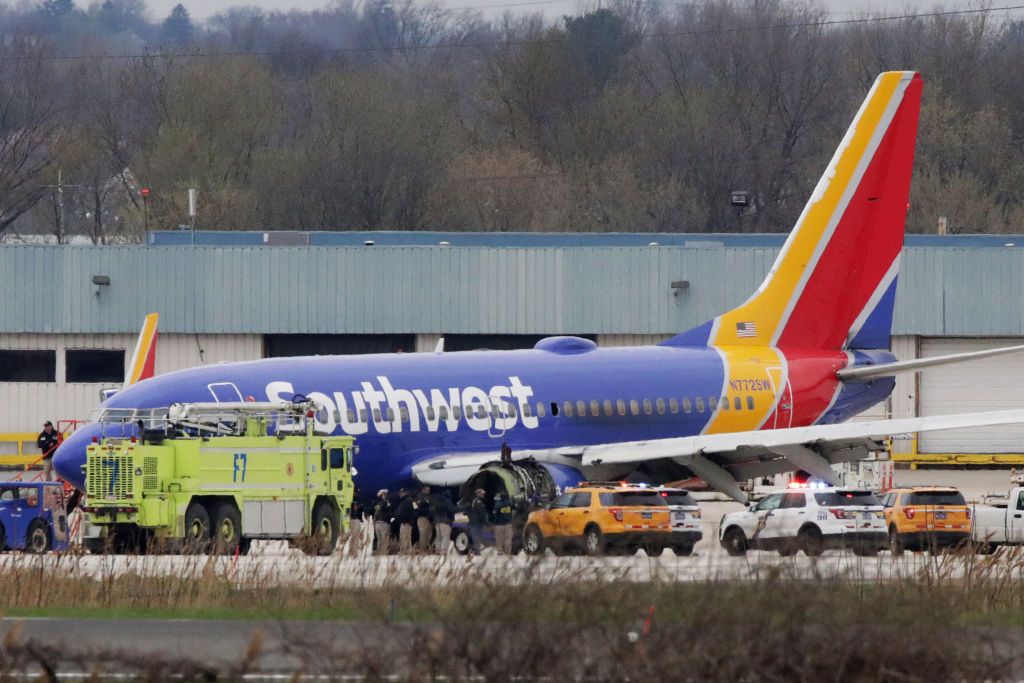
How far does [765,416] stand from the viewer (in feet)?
139

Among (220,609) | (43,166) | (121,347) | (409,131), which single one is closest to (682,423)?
(220,609)

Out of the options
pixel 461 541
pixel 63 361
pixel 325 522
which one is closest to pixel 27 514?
pixel 325 522

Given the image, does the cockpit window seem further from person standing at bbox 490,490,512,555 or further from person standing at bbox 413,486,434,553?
person standing at bbox 490,490,512,555

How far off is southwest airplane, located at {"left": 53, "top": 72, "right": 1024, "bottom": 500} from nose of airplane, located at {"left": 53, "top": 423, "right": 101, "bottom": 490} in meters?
0.04

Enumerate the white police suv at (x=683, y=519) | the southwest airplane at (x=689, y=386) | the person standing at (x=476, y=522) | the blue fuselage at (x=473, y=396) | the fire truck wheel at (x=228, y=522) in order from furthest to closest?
1. the southwest airplane at (x=689, y=386)
2. the blue fuselage at (x=473, y=396)
3. the person standing at (x=476, y=522)
4. the fire truck wheel at (x=228, y=522)
5. the white police suv at (x=683, y=519)

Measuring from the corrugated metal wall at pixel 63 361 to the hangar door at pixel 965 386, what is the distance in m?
21.8

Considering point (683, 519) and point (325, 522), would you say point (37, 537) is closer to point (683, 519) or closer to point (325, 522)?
point (325, 522)

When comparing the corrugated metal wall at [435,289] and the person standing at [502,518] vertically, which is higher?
the corrugated metal wall at [435,289]

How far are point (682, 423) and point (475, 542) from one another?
9961 mm

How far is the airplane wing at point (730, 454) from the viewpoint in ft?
118

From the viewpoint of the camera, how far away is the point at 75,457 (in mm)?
34125

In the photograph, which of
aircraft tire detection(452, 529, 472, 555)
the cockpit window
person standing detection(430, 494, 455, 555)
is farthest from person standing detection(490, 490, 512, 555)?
the cockpit window

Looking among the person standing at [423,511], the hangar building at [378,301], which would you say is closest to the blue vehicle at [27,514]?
the person standing at [423,511]

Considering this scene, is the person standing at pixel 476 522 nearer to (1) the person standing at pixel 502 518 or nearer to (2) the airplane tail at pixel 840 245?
(1) the person standing at pixel 502 518
